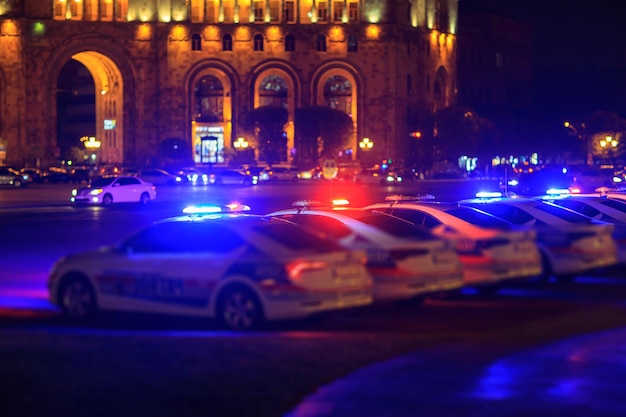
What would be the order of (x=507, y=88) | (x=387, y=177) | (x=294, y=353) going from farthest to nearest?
(x=507, y=88), (x=387, y=177), (x=294, y=353)

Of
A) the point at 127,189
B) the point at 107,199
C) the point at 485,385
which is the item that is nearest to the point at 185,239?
the point at 485,385

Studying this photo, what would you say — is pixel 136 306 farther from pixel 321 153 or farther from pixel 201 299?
pixel 321 153

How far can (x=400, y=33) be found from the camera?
116 meters

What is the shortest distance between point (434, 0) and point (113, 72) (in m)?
34.4

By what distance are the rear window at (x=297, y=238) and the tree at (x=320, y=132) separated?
95.2 metres

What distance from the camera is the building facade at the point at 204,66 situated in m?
112

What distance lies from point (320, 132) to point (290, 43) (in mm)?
10828

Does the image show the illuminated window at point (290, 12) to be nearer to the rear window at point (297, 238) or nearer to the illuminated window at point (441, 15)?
Answer: the illuminated window at point (441, 15)

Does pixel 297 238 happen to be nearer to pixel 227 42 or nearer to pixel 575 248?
pixel 575 248

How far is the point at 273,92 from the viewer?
385 feet

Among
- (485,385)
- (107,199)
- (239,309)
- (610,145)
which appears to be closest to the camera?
(485,385)

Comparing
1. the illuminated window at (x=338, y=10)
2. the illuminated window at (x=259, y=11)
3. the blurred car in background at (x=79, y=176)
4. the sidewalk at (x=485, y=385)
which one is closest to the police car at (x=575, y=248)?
the sidewalk at (x=485, y=385)

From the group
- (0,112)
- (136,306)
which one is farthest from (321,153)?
(136,306)

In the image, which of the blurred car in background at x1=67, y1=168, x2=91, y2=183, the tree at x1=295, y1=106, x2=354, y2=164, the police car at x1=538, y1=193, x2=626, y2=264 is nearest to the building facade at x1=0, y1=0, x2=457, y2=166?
the tree at x1=295, y1=106, x2=354, y2=164
